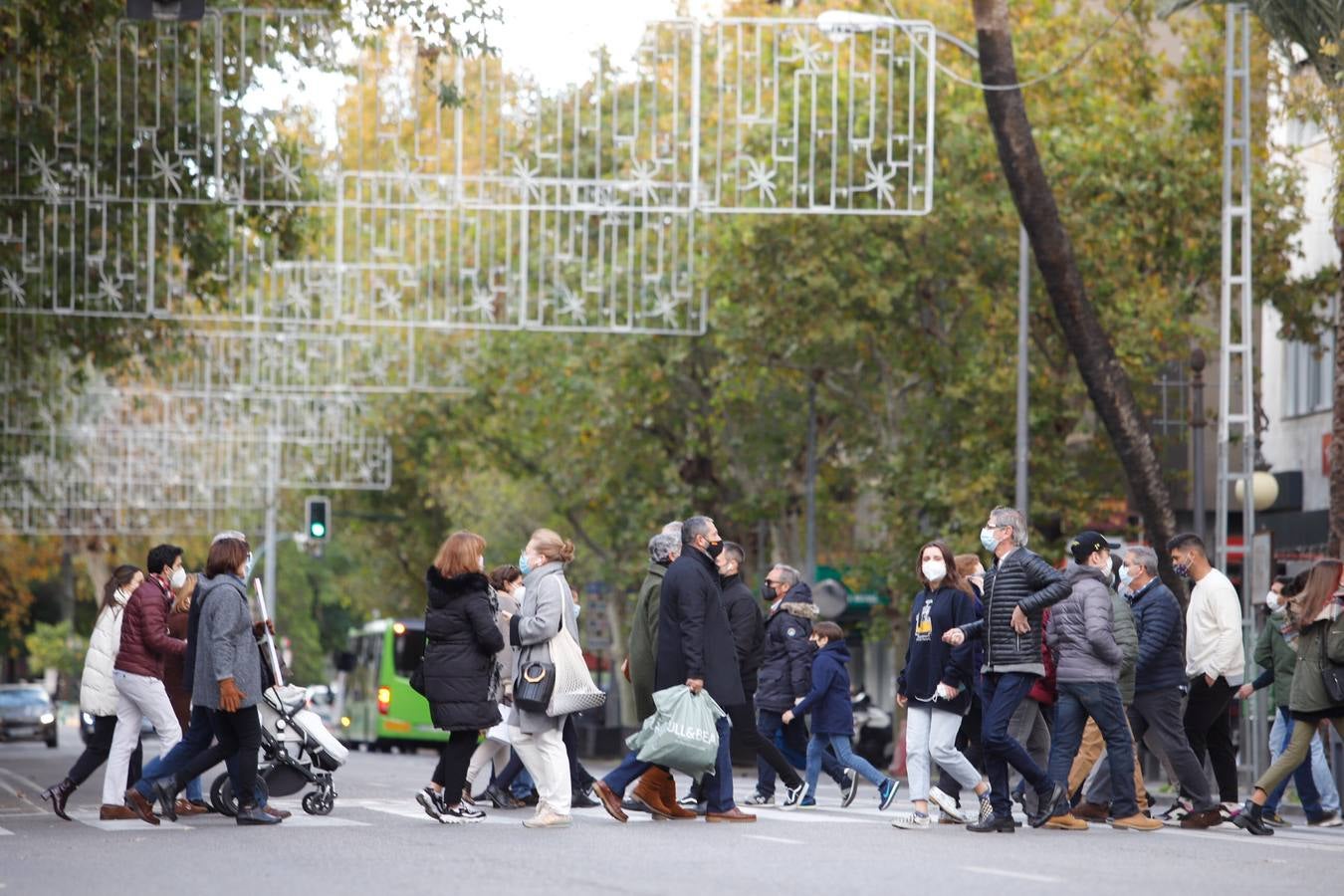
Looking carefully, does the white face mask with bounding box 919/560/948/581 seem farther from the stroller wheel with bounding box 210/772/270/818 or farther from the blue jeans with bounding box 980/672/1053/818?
the stroller wheel with bounding box 210/772/270/818

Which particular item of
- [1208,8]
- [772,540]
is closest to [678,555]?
[1208,8]

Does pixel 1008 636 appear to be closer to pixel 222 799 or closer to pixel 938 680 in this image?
pixel 938 680

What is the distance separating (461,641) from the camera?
15.3 m

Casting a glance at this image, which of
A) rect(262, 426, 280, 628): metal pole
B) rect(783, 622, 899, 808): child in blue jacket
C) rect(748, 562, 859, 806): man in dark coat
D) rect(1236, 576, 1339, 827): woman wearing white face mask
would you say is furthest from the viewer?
rect(262, 426, 280, 628): metal pole

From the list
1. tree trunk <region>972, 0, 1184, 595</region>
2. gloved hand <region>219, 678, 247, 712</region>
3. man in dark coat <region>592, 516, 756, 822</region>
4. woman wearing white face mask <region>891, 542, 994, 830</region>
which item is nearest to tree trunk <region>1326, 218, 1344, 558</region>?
tree trunk <region>972, 0, 1184, 595</region>

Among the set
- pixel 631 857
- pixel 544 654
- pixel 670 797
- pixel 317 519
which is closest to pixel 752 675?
pixel 670 797

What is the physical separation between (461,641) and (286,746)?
104 inches

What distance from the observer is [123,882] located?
1190 cm

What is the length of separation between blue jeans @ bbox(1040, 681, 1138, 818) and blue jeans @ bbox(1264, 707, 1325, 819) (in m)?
1.29

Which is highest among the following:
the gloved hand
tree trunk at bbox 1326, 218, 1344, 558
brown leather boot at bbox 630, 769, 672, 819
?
tree trunk at bbox 1326, 218, 1344, 558

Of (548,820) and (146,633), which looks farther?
(146,633)

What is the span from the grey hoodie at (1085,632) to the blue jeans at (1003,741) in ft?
1.51

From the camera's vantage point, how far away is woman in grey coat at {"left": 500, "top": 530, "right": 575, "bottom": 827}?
604 inches

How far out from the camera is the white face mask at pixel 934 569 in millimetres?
15531
